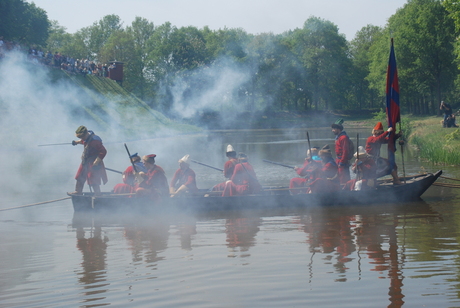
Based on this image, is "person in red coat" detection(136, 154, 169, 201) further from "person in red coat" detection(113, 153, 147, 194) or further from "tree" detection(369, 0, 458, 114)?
"tree" detection(369, 0, 458, 114)

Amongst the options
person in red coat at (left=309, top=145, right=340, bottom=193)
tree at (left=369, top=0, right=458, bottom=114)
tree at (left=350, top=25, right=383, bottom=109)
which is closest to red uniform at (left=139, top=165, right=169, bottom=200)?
person in red coat at (left=309, top=145, right=340, bottom=193)

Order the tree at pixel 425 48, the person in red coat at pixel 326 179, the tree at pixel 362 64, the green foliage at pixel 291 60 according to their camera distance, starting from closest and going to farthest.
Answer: the person in red coat at pixel 326 179 < the green foliage at pixel 291 60 < the tree at pixel 425 48 < the tree at pixel 362 64

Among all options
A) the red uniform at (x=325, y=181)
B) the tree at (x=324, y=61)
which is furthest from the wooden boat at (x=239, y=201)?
the tree at (x=324, y=61)

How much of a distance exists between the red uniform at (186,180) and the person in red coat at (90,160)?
179 cm

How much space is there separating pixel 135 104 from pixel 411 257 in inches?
1531

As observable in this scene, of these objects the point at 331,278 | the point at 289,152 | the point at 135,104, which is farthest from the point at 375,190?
the point at 135,104

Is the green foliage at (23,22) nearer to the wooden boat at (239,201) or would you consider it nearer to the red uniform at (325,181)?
the wooden boat at (239,201)

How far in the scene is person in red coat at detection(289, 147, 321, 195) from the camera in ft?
41.7

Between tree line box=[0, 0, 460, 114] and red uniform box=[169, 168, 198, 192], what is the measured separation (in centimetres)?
1669

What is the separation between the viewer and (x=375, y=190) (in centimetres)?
1280

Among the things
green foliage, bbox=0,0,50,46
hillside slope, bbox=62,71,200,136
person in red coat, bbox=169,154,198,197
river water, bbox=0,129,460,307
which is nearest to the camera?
river water, bbox=0,129,460,307

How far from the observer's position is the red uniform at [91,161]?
1278 cm

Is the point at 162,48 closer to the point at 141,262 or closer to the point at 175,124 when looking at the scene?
the point at 175,124

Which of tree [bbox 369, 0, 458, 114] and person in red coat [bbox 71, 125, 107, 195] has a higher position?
tree [bbox 369, 0, 458, 114]
